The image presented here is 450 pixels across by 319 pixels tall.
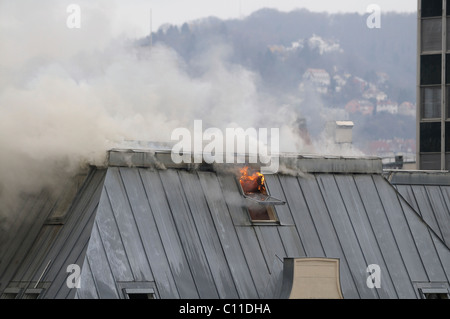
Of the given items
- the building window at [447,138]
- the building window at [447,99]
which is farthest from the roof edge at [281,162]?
the building window at [447,99]

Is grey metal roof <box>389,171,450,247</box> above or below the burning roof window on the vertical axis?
below

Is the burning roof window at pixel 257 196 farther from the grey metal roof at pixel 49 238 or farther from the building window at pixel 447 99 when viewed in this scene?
the building window at pixel 447 99

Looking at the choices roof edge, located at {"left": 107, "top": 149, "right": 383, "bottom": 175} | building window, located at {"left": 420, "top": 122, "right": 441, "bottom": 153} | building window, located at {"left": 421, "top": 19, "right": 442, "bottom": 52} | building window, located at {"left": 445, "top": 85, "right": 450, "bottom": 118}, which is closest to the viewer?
→ roof edge, located at {"left": 107, "top": 149, "right": 383, "bottom": 175}

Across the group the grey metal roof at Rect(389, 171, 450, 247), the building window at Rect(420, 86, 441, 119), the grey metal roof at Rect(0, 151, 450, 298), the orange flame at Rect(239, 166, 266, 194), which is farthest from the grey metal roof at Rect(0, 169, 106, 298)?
the building window at Rect(420, 86, 441, 119)

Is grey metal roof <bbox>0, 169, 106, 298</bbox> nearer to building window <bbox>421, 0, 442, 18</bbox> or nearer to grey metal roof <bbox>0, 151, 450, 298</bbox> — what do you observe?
grey metal roof <bbox>0, 151, 450, 298</bbox>

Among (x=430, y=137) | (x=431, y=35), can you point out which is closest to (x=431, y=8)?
(x=431, y=35)

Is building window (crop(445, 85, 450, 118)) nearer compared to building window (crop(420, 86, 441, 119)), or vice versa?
building window (crop(445, 85, 450, 118))

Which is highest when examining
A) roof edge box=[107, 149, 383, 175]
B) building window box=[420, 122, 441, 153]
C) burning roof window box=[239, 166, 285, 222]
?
roof edge box=[107, 149, 383, 175]

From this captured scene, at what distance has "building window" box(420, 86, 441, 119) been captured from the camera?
79.2 m

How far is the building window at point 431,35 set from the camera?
259 feet

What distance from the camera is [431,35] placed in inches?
3127

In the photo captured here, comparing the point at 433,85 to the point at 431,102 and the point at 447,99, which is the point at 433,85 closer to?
the point at 431,102
